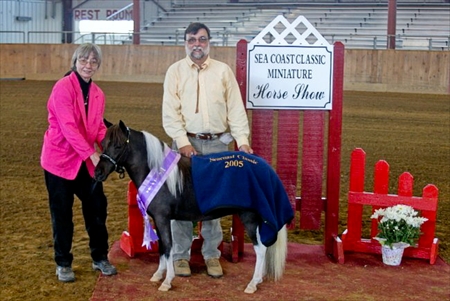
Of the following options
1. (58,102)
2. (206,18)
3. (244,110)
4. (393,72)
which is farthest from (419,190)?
(206,18)

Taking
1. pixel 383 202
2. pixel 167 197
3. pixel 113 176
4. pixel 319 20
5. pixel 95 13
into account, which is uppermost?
pixel 95 13

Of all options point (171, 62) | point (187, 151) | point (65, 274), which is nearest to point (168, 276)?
point (65, 274)

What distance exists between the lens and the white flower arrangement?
5004 millimetres

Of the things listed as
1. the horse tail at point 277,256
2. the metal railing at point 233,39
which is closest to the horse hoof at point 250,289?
the horse tail at point 277,256

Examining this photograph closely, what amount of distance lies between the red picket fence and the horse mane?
4.49ft

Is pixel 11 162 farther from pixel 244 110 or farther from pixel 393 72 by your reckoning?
pixel 393 72

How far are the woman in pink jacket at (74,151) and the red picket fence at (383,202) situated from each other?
5.82ft

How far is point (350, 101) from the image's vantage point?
15.4m

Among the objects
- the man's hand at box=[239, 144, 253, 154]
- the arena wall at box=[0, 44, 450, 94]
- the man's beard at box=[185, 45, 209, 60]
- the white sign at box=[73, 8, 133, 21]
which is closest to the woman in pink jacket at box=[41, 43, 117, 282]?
the man's beard at box=[185, 45, 209, 60]

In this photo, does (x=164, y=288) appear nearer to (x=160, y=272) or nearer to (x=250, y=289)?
(x=160, y=272)

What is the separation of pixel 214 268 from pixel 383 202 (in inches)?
52.8

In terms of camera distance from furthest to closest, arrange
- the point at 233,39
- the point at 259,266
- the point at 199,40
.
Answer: the point at 233,39
the point at 199,40
the point at 259,266

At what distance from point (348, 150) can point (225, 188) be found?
5.60 m

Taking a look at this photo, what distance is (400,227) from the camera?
16.5ft
